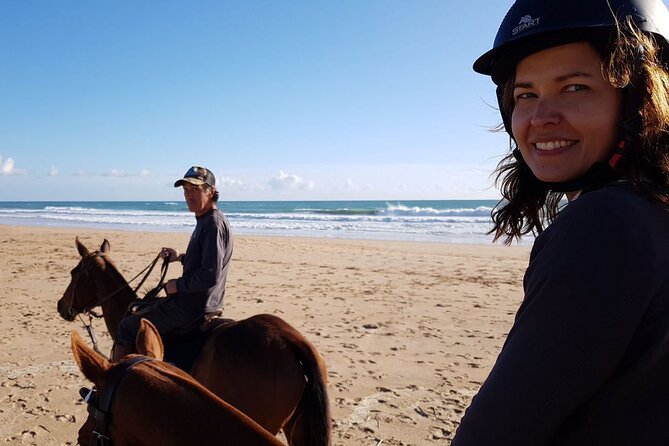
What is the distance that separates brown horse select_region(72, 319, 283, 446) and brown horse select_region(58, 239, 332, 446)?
1.27m

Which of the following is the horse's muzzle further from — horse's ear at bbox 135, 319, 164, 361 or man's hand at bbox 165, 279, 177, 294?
horse's ear at bbox 135, 319, 164, 361

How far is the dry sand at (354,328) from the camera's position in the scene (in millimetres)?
4555

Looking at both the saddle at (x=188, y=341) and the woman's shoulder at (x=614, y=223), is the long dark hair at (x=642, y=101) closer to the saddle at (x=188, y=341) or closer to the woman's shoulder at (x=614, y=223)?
the woman's shoulder at (x=614, y=223)

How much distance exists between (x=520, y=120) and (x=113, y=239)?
23.0 metres

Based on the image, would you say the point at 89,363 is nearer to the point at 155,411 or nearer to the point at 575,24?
the point at 155,411

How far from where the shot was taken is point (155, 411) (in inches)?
66.4

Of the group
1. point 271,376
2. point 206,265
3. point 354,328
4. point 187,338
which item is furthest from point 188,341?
point 354,328

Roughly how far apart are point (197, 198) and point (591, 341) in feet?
12.3

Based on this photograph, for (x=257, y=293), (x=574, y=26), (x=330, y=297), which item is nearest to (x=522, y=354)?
(x=574, y=26)

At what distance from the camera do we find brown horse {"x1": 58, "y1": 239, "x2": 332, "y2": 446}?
2957 millimetres

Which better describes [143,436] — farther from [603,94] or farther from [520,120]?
[603,94]

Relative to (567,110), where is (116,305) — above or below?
below

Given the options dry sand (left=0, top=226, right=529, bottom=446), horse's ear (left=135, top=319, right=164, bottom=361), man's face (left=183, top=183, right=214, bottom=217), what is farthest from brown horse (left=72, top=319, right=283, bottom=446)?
dry sand (left=0, top=226, right=529, bottom=446)

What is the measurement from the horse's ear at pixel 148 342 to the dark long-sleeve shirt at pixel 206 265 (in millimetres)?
1229
